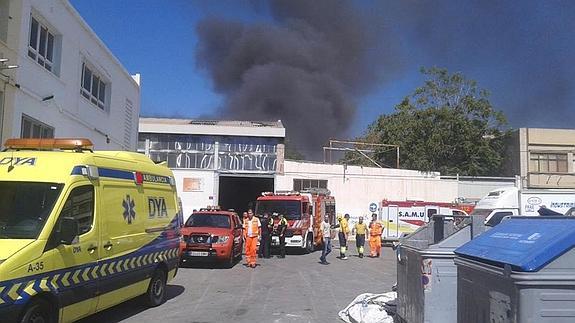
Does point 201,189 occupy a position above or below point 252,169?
below

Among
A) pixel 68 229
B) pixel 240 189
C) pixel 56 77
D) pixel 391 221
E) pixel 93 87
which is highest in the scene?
pixel 93 87

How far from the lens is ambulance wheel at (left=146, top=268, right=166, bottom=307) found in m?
9.38

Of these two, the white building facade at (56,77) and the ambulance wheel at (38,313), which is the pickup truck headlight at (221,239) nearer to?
the white building facade at (56,77)

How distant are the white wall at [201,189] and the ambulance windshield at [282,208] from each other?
12.9 metres

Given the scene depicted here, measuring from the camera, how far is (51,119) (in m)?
15.4

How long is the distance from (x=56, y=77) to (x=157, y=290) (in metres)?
8.70

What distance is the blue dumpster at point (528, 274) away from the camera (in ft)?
12.1

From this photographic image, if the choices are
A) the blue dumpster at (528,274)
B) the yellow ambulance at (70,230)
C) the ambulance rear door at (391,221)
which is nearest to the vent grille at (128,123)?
the ambulance rear door at (391,221)

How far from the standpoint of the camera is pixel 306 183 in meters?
36.4

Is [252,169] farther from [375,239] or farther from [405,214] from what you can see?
[375,239]

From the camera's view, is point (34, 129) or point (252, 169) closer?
point (34, 129)

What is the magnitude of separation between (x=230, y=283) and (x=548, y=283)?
996 cm

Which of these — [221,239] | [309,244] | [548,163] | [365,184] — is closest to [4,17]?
[221,239]

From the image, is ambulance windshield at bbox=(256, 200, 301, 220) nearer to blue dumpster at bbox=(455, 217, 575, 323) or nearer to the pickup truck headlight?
the pickup truck headlight
